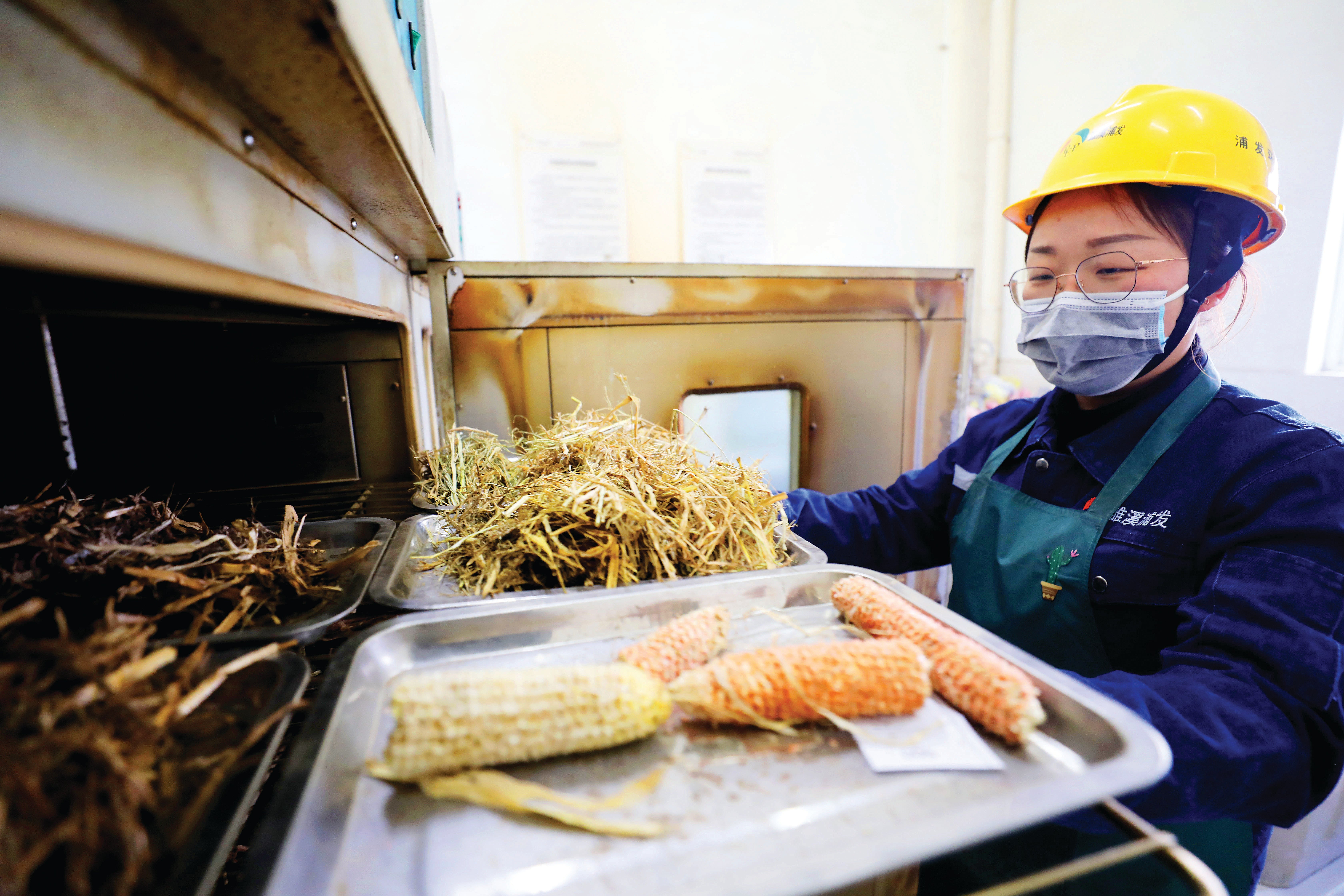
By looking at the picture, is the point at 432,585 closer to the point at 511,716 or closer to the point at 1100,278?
the point at 511,716

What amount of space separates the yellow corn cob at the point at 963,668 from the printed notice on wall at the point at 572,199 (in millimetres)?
2751

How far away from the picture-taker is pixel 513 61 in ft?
9.94

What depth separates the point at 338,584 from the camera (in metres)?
1.01

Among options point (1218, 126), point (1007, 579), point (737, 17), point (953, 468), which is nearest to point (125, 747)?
point (1007, 579)

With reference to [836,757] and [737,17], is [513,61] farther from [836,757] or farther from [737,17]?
[836,757]

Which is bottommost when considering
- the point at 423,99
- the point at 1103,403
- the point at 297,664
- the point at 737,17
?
the point at 297,664

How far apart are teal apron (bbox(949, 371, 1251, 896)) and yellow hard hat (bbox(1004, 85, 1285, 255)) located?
0.43 metres

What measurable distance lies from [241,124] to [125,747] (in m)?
0.66

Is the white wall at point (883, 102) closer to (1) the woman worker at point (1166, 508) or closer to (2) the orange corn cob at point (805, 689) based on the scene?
(1) the woman worker at point (1166, 508)

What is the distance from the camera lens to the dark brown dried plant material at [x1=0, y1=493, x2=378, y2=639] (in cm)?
79

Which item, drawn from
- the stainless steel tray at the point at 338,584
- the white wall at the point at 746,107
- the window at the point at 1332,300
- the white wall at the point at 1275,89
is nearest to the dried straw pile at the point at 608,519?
the stainless steel tray at the point at 338,584

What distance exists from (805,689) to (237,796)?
0.61m

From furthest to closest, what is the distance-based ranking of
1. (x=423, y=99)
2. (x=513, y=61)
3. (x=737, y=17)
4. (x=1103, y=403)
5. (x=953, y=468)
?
1. (x=737, y=17)
2. (x=513, y=61)
3. (x=953, y=468)
4. (x=423, y=99)
5. (x=1103, y=403)

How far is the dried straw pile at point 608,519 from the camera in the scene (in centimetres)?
107
